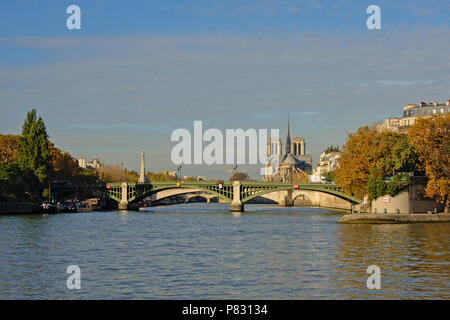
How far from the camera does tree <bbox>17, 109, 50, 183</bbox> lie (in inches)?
3856

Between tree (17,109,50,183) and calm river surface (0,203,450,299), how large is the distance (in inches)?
1846

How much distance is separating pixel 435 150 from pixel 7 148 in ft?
243

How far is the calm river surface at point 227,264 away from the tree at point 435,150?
15359 mm

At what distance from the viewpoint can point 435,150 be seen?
66.7m

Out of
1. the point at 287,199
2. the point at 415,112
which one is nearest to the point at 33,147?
the point at 415,112

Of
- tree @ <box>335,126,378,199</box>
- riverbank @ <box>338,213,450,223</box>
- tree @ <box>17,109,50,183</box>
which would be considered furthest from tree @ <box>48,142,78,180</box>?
riverbank @ <box>338,213,450,223</box>

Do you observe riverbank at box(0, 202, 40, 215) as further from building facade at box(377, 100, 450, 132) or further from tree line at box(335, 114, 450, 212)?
building facade at box(377, 100, 450, 132)

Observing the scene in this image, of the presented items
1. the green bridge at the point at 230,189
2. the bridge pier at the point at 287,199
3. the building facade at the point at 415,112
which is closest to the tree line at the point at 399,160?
the green bridge at the point at 230,189

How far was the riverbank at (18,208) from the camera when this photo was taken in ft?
286

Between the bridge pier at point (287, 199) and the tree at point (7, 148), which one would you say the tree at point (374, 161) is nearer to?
the tree at point (7, 148)

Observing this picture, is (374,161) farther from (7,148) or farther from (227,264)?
(7,148)

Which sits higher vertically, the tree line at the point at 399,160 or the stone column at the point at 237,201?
the tree line at the point at 399,160
